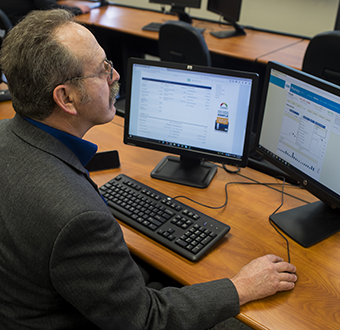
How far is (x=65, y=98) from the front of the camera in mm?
962

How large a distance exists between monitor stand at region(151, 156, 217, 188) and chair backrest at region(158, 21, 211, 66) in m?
1.37

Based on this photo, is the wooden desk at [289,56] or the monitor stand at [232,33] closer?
the wooden desk at [289,56]

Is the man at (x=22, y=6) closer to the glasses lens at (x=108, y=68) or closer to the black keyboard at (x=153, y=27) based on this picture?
the black keyboard at (x=153, y=27)

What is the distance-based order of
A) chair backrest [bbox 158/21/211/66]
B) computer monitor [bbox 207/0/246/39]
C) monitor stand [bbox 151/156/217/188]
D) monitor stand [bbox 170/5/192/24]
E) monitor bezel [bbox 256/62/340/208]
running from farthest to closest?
monitor stand [bbox 170/5/192/24], computer monitor [bbox 207/0/246/39], chair backrest [bbox 158/21/211/66], monitor stand [bbox 151/156/217/188], monitor bezel [bbox 256/62/340/208]

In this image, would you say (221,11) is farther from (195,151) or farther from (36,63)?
(36,63)

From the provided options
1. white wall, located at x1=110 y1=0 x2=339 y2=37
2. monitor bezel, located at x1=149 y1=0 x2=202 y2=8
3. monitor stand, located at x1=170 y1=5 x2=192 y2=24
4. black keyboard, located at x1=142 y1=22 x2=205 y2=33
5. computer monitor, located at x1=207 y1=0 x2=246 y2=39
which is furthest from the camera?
white wall, located at x1=110 y1=0 x2=339 y2=37

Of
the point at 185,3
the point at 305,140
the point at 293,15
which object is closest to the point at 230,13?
the point at 185,3

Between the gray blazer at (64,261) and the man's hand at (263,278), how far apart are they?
0.04m

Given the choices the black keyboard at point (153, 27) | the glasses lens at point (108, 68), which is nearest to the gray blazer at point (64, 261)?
the glasses lens at point (108, 68)

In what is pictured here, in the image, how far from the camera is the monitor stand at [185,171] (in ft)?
4.66

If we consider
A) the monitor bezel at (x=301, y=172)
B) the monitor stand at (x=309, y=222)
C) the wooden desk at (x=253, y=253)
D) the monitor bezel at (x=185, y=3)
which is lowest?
the wooden desk at (x=253, y=253)

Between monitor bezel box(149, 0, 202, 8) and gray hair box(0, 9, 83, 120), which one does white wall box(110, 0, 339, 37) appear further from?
gray hair box(0, 9, 83, 120)

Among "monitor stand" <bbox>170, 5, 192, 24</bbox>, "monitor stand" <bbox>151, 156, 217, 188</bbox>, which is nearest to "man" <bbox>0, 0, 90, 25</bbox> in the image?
"monitor stand" <bbox>170, 5, 192, 24</bbox>

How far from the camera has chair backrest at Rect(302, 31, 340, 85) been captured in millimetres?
2275
